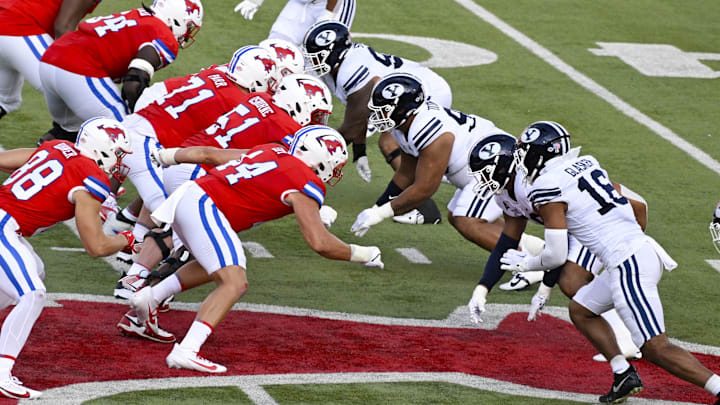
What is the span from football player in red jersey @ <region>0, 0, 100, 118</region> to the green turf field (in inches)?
47.3

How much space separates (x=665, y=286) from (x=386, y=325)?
211cm

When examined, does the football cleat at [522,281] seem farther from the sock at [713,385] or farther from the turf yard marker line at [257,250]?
the sock at [713,385]

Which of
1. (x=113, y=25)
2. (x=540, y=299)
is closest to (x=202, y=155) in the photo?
(x=113, y=25)

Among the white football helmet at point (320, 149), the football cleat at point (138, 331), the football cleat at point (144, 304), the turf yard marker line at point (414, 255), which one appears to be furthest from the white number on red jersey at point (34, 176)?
the turf yard marker line at point (414, 255)

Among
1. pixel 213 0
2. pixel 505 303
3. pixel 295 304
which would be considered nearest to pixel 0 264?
pixel 295 304

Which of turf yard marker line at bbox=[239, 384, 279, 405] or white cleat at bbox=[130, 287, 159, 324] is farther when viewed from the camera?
white cleat at bbox=[130, 287, 159, 324]

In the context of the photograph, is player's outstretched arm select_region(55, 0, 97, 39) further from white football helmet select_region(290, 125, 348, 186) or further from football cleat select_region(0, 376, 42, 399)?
football cleat select_region(0, 376, 42, 399)

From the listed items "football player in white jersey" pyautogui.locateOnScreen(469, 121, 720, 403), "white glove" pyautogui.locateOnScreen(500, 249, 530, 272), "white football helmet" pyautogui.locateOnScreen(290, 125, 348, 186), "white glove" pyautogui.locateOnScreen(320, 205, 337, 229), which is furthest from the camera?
"white glove" pyautogui.locateOnScreen(320, 205, 337, 229)

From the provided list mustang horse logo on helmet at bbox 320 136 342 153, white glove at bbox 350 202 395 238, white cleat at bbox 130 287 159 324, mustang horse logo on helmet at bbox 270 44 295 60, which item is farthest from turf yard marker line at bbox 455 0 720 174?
white cleat at bbox 130 287 159 324

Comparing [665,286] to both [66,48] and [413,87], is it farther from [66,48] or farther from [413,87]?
[66,48]

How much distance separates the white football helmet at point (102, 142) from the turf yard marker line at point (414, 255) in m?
2.70

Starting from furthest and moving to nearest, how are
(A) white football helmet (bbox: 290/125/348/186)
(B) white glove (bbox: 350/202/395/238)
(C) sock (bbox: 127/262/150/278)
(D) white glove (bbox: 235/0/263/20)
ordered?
(D) white glove (bbox: 235/0/263/20), (B) white glove (bbox: 350/202/395/238), (C) sock (bbox: 127/262/150/278), (A) white football helmet (bbox: 290/125/348/186)

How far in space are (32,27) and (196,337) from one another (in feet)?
11.7

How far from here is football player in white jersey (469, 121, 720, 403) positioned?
217 inches
